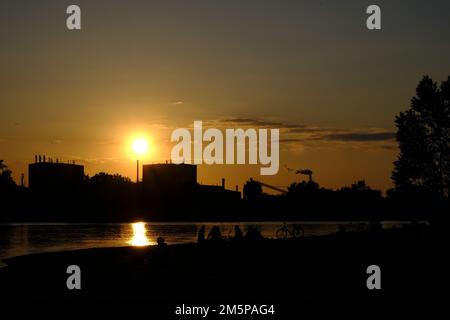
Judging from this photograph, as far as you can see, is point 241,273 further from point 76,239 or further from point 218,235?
point 76,239

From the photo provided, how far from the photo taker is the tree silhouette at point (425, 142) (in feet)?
234

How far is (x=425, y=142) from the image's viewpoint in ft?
239

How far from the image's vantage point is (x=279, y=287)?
26234 mm

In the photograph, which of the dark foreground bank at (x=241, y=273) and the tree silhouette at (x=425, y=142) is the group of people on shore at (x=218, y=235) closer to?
the dark foreground bank at (x=241, y=273)

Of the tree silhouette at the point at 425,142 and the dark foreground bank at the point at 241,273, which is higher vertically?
the tree silhouette at the point at 425,142

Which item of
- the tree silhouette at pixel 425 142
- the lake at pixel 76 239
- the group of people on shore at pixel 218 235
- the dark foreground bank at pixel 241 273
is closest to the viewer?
the dark foreground bank at pixel 241 273

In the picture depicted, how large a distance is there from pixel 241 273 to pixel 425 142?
46.5 m

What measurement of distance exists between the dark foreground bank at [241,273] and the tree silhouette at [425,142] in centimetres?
2661

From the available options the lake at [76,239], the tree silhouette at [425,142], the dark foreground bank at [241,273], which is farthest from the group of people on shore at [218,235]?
the tree silhouette at [425,142]

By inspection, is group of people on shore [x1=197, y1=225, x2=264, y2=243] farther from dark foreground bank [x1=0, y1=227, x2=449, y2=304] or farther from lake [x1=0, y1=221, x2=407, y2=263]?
lake [x1=0, y1=221, x2=407, y2=263]

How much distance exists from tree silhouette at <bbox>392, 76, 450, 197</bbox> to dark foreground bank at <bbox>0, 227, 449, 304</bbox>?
2661cm

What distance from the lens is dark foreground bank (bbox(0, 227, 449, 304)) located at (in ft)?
82.0

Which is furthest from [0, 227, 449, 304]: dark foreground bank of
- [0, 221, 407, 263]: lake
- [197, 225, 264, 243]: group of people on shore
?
[0, 221, 407, 263]: lake
